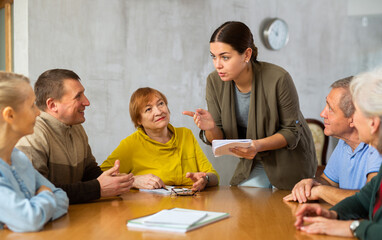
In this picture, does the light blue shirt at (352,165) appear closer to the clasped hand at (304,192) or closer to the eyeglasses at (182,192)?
the clasped hand at (304,192)

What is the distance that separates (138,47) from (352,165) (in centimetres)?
230

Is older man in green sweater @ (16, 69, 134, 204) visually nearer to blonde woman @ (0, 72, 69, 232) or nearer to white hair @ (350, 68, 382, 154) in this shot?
blonde woman @ (0, 72, 69, 232)

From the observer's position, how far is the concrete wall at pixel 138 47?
3.43 meters

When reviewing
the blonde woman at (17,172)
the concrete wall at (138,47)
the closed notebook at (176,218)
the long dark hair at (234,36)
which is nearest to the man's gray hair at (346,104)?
the long dark hair at (234,36)

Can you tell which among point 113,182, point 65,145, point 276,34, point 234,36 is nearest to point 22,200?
point 113,182

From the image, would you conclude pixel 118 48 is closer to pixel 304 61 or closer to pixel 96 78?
pixel 96 78

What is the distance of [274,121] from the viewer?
2.83 metres

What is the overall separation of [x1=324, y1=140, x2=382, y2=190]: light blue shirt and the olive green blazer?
40cm

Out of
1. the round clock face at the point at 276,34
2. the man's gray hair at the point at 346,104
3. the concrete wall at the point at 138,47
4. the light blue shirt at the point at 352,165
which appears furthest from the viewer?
the round clock face at the point at 276,34

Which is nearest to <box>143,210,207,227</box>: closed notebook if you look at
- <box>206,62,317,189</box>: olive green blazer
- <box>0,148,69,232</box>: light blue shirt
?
<box>0,148,69,232</box>: light blue shirt

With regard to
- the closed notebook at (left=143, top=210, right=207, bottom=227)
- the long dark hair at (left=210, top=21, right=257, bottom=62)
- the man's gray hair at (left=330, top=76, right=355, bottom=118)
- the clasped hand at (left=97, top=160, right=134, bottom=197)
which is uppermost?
the long dark hair at (left=210, top=21, right=257, bottom=62)

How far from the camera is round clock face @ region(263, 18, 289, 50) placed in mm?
4930

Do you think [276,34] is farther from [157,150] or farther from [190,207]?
[190,207]

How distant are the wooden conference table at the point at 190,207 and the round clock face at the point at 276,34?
2772 mm
